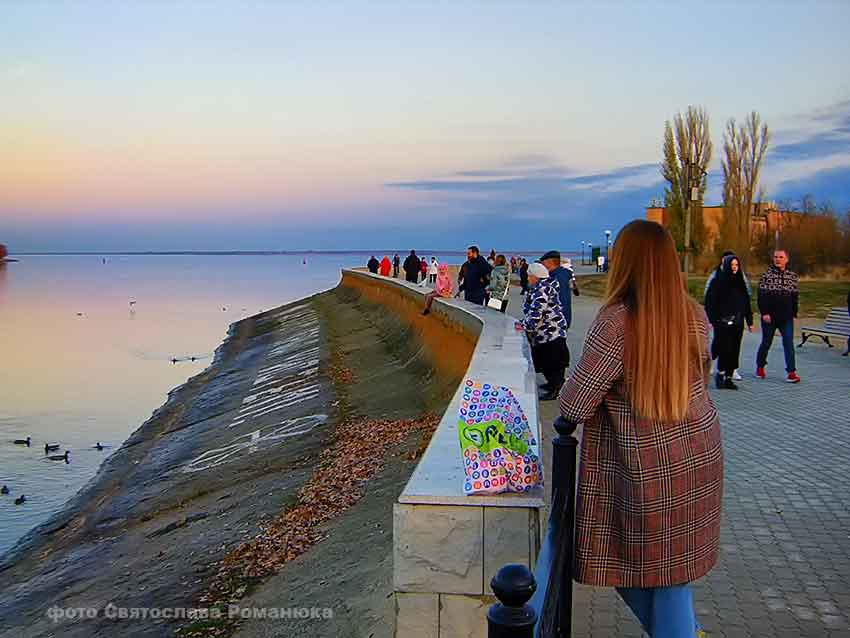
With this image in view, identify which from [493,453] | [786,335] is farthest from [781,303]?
[493,453]

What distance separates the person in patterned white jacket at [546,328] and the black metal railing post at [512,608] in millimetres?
9503

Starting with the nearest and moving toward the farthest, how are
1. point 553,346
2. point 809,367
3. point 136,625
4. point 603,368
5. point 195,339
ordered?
point 603,368 < point 136,625 < point 553,346 < point 809,367 < point 195,339

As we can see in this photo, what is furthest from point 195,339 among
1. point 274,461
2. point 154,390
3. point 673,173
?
point 274,461

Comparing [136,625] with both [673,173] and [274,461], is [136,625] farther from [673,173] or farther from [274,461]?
[673,173]

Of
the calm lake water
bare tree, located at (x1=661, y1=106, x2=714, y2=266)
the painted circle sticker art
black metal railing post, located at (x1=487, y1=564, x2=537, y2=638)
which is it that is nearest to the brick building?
bare tree, located at (x1=661, y1=106, x2=714, y2=266)

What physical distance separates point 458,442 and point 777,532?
3142mm

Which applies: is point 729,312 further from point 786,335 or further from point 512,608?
point 512,608

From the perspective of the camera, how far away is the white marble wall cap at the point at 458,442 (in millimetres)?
3695

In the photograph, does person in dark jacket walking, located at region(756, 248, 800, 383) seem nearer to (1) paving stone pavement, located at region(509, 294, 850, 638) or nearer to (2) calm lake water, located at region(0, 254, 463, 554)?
(1) paving stone pavement, located at region(509, 294, 850, 638)

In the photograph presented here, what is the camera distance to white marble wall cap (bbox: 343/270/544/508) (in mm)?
3695

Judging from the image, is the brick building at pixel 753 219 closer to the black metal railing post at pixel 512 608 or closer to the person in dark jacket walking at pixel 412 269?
the person in dark jacket walking at pixel 412 269

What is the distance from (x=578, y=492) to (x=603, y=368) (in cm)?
A: 52

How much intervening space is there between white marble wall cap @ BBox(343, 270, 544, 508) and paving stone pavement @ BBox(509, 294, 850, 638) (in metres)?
1.17

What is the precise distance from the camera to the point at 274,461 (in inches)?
529
